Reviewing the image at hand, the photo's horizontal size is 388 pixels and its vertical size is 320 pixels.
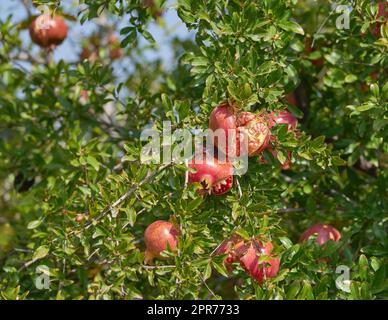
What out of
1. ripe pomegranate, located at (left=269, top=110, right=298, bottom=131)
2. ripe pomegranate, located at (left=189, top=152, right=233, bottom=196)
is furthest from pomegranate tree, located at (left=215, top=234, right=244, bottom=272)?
ripe pomegranate, located at (left=269, top=110, right=298, bottom=131)

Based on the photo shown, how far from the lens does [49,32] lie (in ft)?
10.7

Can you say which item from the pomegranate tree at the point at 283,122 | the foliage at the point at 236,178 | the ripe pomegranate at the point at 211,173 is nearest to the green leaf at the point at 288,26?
the foliage at the point at 236,178

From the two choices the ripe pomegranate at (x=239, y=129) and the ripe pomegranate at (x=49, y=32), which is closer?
the ripe pomegranate at (x=239, y=129)

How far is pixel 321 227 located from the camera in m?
2.28

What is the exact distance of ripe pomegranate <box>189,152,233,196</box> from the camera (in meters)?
1.81

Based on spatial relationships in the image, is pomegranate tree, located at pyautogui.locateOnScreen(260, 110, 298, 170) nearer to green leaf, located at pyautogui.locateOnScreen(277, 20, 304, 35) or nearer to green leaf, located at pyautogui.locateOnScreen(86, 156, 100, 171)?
green leaf, located at pyautogui.locateOnScreen(277, 20, 304, 35)

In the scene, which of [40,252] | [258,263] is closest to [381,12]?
[258,263]

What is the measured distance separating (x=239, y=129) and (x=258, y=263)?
14.3 inches

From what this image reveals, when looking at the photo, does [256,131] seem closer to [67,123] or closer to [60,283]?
[60,283]

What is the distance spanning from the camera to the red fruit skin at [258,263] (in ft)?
5.94

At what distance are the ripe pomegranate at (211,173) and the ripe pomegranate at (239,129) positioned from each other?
4 cm

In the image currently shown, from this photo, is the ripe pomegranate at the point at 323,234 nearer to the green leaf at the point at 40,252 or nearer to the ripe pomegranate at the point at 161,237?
the ripe pomegranate at the point at 161,237
